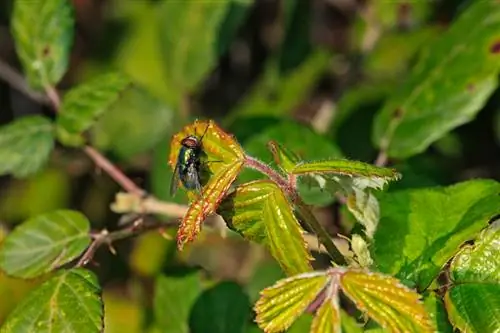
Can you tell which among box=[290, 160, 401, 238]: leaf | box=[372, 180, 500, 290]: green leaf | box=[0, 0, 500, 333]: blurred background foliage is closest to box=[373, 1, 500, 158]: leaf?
box=[0, 0, 500, 333]: blurred background foliage

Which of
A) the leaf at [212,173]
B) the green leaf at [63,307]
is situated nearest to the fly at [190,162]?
the leaf at [212,173]

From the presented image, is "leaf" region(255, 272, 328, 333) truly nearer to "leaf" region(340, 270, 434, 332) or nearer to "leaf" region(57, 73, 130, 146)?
"leaf" region(340, 270, 434, 332)

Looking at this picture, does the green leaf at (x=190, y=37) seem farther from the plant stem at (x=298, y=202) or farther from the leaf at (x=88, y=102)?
the plant stem at (x=298, y=202)

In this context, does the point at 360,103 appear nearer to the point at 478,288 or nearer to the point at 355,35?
the point at 355,35

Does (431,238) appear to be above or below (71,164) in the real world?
above

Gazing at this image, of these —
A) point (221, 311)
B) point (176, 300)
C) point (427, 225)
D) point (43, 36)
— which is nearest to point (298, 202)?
point (427, 225)

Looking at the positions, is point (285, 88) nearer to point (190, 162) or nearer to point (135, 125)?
point (135, 125)

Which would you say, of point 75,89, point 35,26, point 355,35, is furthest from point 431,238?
point 355,35
